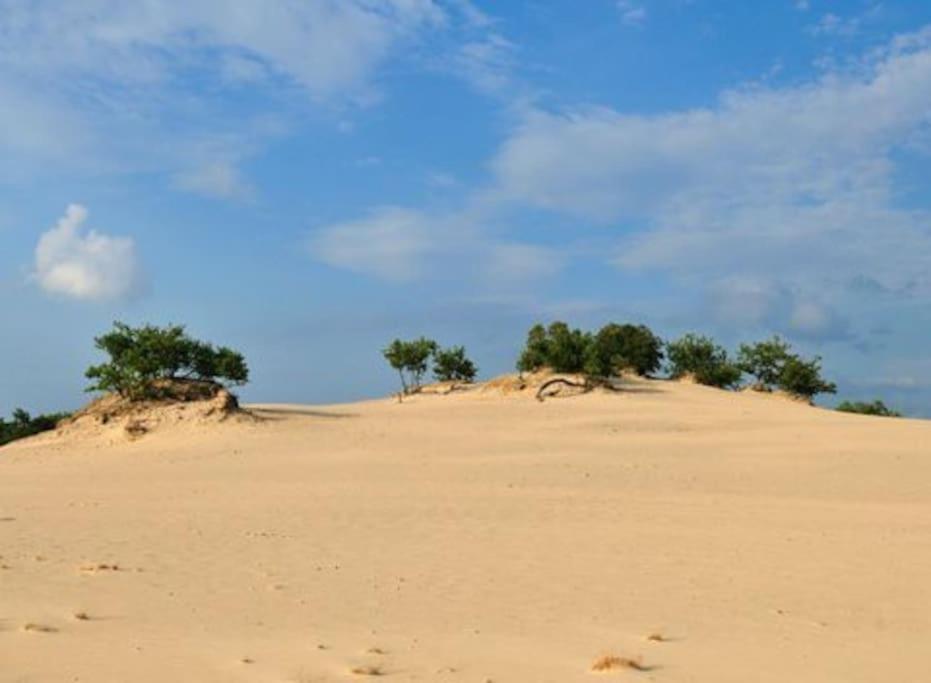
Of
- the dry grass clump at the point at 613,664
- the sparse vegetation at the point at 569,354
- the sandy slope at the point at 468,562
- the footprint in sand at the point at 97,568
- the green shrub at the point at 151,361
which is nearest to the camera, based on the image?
the dry grass clump at the point at 613,664

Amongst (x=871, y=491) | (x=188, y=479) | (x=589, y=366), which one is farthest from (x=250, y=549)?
(x=589, y=366)

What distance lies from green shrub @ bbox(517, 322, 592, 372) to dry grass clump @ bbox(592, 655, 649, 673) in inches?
1251

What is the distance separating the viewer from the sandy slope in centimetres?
733

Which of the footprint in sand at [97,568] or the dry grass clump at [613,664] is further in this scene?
the footprint in sand at [97,568]

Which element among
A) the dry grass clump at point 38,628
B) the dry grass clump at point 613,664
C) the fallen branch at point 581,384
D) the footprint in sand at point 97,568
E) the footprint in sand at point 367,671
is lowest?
the dry grass clump at point 613,664

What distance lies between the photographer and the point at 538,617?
8758mm

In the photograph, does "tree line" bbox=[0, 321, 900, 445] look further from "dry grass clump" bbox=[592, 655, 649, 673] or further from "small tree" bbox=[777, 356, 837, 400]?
"dry grass clump" bbox=[592, 655, 649, 673]

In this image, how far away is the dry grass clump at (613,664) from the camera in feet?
22.8

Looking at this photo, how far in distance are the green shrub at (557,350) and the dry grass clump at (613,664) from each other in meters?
31.8

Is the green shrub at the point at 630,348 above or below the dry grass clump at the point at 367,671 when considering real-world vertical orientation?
above

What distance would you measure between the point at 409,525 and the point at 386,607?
194 inches

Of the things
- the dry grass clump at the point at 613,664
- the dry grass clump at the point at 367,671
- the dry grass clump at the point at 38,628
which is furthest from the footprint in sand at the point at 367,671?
the dry grass clump at the point at 38,628

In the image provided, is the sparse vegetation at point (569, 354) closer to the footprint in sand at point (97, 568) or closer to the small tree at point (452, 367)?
the small tree at point (452, 367)

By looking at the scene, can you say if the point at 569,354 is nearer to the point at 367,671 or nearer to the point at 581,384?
the point at 581,384
